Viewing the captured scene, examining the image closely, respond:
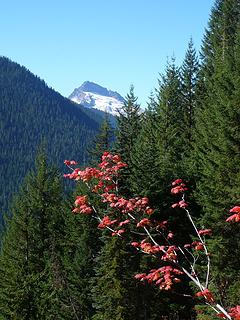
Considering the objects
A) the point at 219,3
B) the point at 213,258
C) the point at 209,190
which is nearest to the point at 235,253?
the point at 213,258

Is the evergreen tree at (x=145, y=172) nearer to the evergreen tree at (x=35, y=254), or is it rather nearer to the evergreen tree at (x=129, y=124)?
the evergreen tree at (x=35, y=254)

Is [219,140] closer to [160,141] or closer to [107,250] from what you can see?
[107,250]

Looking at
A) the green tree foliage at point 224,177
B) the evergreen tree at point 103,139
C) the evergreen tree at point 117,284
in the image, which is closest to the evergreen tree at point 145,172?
the green tree foliage at point 224,177

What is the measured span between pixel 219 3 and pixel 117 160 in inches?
1814

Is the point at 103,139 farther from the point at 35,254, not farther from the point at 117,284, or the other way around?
the point at 117,284

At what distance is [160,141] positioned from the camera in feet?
108

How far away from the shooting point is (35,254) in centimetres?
3400

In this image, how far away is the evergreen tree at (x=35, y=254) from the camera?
1147 inches

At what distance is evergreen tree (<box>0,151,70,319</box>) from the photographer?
29.1 metres

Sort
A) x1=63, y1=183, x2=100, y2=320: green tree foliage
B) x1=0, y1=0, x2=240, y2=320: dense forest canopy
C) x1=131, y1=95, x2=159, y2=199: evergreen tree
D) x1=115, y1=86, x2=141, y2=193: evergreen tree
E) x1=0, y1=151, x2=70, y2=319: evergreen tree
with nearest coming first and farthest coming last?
x1=0, y1=0, x2=240, y2=320: dense forest canopy → x1=131, y1=95, x2=159, y2=199: evergreen tree → x1=0, y1=151, x2=70, y2=319: evergreen tree → x1=63, y1=183, x2=100, y2=320: green tree foliage → x1=115, y1=86, x2=141, y2=193: evergreen tree

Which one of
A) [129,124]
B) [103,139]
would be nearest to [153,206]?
[129,124]

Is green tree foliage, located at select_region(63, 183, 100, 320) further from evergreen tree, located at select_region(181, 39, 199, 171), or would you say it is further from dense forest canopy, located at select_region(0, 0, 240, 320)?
evergreen tree, located at select_region(181, 39, 199, 171)

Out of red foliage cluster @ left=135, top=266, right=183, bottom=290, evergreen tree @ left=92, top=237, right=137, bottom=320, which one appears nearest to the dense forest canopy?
evergreen tree @ left=92, top=237, right=137, bottom=320

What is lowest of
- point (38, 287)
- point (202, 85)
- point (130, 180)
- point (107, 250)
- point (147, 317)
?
point (38, 287)
